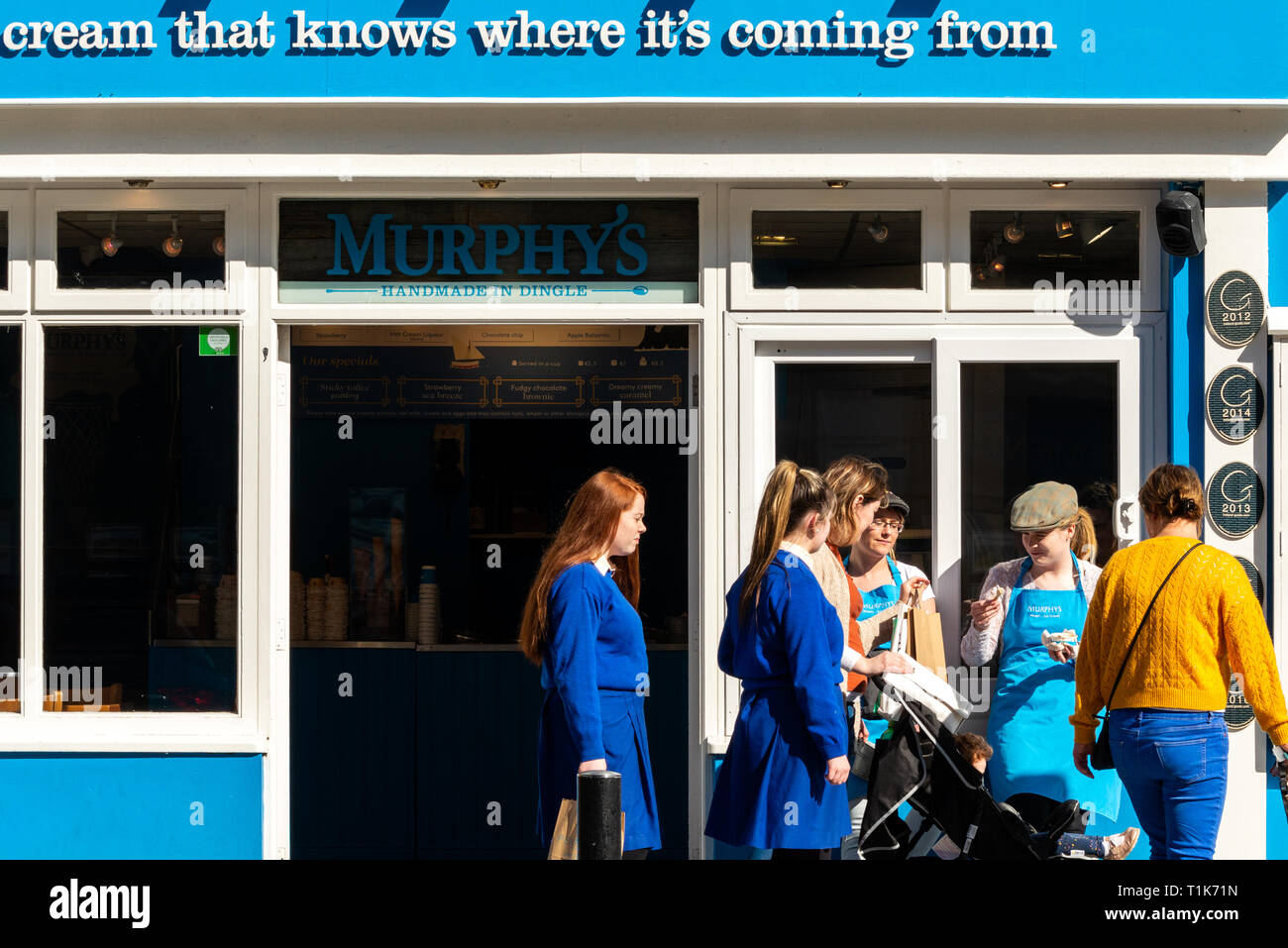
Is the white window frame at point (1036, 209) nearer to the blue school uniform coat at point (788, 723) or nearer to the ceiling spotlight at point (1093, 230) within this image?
the ceiling spotlight at point (1093, 230)

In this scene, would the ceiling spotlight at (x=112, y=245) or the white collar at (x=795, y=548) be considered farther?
the ceiling spotlight at (x=112, y=245)

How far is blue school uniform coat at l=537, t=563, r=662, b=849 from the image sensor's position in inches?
185

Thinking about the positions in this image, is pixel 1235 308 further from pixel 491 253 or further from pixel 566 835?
pixel 566 835

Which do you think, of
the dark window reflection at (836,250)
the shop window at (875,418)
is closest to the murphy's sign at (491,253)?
the dark window reflection at (836,250)

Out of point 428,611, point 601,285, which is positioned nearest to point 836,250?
point 601,285

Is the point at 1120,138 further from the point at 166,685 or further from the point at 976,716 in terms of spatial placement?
the point at 166,685

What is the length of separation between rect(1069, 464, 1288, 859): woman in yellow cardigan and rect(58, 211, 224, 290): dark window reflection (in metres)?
3.96

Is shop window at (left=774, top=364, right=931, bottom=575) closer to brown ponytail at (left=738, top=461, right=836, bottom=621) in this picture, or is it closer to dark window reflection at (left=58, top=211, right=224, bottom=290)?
brown ponytail at (left=738, top=461, right=836, bottom=621)

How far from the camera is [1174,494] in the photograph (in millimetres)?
4984

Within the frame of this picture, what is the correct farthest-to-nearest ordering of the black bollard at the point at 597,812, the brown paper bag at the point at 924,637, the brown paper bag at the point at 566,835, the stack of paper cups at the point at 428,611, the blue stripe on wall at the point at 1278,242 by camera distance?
the stack of paper cups at the point at 428,611 < the blue stripe on wall at the point at 1278,242 < the brown paper bag at the point at 924,637 < the brown paper bag at the point at 566,835 < the black bollard at the point at 597,812

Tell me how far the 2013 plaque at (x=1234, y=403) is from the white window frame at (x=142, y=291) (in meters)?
4.07

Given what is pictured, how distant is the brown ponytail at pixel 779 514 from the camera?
487 centimetres

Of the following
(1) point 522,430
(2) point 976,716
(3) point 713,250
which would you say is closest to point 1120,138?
(3) point 713,250

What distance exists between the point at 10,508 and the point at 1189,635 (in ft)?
15.7
